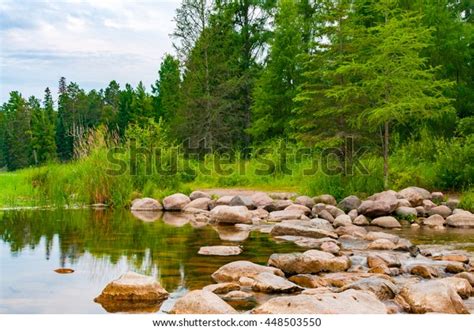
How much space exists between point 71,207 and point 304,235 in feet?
23.1

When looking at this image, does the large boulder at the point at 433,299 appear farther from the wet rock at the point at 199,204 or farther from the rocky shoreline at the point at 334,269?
the wet rock at the point at 199,204

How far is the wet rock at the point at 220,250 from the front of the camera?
8695mm

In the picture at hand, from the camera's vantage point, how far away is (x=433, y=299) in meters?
5.75

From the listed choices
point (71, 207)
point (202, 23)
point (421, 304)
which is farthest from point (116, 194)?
point (202, 23)

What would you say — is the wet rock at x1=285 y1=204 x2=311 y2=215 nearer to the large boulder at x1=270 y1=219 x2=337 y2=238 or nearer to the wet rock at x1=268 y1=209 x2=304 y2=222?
the wet rock at x1=268 y1=209 x2=304 y2=222

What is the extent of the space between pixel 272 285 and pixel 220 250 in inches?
93.5

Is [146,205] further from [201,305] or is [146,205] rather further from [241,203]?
[201,305]

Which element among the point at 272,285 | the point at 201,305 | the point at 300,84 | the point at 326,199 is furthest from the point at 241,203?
the point at 300,84

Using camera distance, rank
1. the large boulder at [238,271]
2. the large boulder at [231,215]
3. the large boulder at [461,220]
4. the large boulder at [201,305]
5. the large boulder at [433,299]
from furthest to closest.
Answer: the large boulder at [231,215] < the large boulder at [461,220] < the large boulder at [238,271] < the large boulder at [433,299] < the large boulder at [201,305]

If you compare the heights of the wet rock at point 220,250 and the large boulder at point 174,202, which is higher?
the large boulder at point 174,202

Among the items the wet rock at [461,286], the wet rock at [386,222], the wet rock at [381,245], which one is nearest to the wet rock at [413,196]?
the wet rock at [386,222]

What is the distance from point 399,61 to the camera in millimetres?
15234

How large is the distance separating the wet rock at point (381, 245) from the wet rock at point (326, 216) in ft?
8.84
